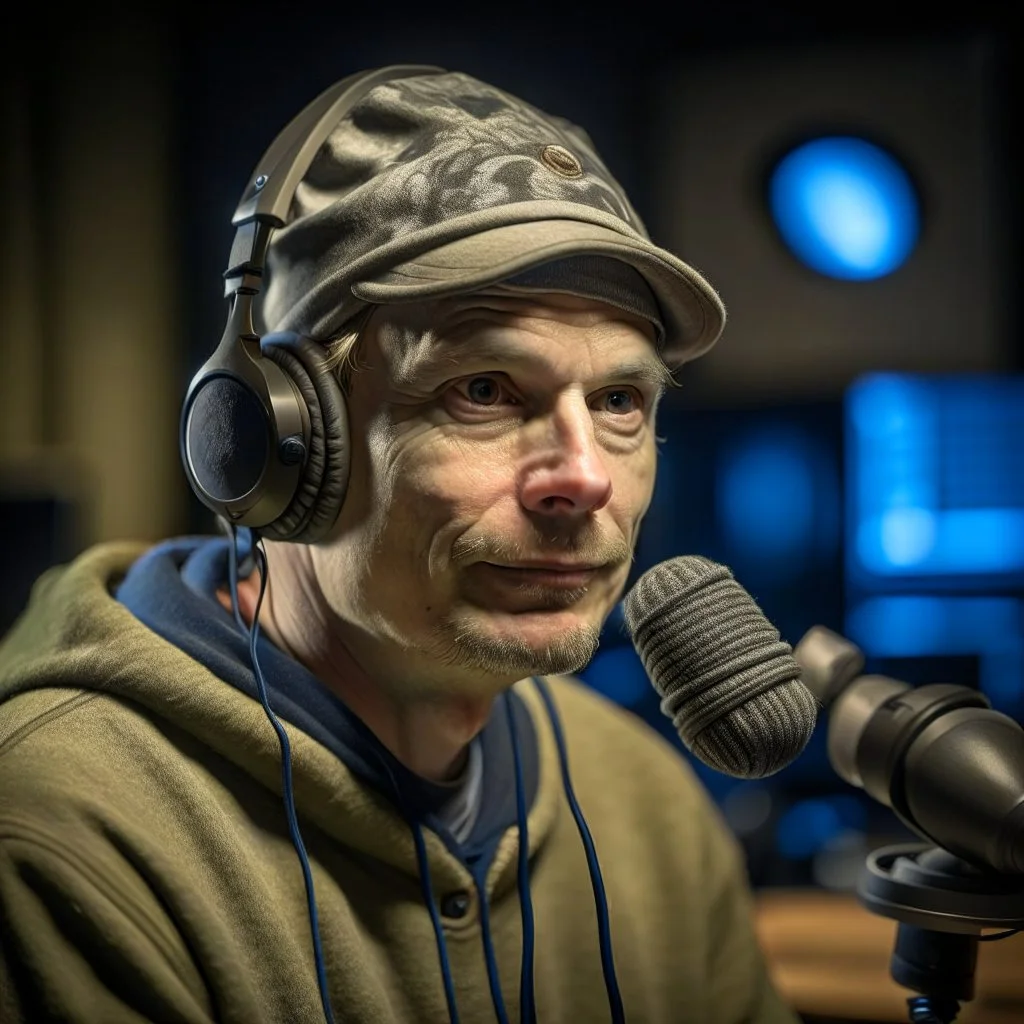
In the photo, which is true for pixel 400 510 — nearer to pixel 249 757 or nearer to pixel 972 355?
pixel 249 757

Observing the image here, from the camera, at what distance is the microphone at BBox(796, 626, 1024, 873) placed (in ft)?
3.23

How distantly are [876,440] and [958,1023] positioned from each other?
183cm

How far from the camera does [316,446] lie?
1061mm

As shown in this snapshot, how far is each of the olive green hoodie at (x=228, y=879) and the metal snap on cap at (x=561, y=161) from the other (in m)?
0.51

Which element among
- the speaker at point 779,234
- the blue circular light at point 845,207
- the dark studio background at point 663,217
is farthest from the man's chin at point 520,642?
the blue circular light at point 845,207

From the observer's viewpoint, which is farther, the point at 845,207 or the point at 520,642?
the point at 845,207

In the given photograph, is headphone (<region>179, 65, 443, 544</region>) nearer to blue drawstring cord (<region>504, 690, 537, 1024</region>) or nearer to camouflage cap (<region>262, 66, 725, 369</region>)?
camouflage cap (<region>262, 66, 725, 369</region>)

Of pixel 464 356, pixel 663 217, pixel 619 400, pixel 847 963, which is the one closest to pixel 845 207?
pixel 663 217

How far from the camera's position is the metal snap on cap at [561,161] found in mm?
1085

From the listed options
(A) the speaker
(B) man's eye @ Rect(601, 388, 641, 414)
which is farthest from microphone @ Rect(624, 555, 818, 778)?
(A) the speaker

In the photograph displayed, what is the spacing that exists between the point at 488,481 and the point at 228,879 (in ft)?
Answer: 1.25

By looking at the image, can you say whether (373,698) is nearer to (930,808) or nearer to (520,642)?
(520,642)

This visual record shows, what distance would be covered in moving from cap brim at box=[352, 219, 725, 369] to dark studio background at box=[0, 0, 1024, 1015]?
1774 mm

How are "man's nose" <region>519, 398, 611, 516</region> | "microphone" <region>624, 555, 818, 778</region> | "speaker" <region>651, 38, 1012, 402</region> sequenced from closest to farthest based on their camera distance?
1. "microphone" <region>624, 555, 818, 778</region>
2. "man's nose" <region>519, 398, 611, 516</region>
3. "speaker" <region>651, 38, 1012, 402</region>
